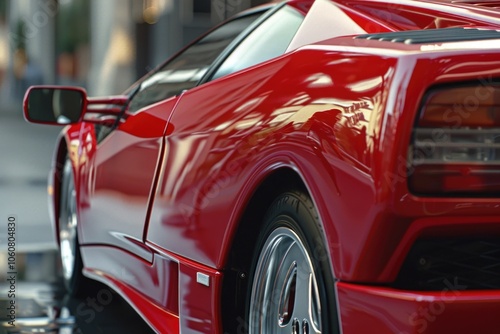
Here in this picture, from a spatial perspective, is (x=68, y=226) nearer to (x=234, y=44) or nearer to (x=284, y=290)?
(x=234, y=44)

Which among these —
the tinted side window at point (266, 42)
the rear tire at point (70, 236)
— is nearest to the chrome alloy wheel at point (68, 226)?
the rear tire at point (70, 236)

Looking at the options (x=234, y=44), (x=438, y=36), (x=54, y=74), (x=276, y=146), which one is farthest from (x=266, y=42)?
(x=54, y=74)

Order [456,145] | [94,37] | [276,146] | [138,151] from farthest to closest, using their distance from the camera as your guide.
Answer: [94,37] < [138,151] < [276,146] < [456,145]

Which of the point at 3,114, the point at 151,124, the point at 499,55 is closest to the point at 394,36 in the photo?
the point at 499,55

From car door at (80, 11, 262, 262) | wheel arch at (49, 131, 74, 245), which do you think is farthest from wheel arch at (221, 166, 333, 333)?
wheel arch at (49, 131, 74, 245)

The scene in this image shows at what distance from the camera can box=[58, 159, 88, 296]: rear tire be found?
5.23 m

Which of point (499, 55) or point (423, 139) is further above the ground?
point (499, 55)

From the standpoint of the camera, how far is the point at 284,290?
293 centimetres

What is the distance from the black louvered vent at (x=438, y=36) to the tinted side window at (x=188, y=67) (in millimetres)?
1298

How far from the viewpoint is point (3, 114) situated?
121ft

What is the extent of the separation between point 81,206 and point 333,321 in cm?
262

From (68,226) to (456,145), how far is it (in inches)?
138

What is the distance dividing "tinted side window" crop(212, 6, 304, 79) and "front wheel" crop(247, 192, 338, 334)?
73cm

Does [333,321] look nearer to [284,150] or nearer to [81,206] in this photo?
[284,150]
